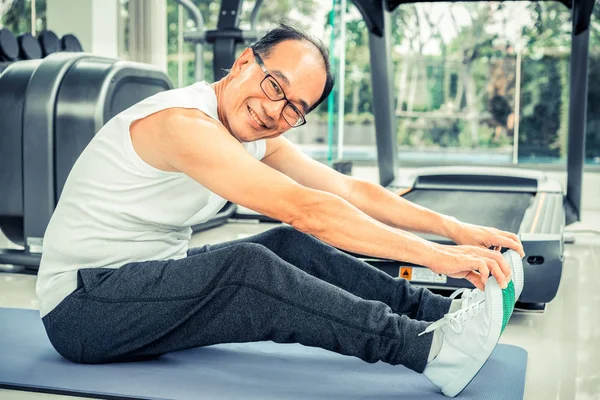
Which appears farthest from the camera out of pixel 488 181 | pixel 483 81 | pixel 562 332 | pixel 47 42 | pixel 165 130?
pixel 483 81

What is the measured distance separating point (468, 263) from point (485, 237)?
270mm

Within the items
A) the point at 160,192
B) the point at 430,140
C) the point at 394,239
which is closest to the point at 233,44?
the point at 430,140

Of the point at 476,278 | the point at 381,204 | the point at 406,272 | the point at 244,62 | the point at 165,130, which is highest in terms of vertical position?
the point at 244,62

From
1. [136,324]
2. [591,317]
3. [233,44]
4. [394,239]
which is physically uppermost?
[233,44]

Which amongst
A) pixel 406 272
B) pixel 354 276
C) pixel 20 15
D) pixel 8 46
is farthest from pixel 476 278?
pixel 20 15

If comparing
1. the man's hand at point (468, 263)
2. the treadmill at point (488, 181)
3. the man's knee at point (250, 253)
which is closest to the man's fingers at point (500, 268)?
the man's hand at point (468, 263)

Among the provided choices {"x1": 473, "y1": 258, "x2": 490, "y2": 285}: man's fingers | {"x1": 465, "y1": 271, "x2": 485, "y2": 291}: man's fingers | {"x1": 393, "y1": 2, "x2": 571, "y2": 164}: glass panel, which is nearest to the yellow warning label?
{"x1": 465, "y1": 271, "x2": 485, "y2": 291}: man's fingers

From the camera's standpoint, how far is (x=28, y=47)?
4.74 meters

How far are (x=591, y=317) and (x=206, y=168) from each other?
1680 millimetres

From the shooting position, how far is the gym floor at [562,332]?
186cm

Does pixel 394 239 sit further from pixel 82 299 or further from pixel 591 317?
pixel 591 317

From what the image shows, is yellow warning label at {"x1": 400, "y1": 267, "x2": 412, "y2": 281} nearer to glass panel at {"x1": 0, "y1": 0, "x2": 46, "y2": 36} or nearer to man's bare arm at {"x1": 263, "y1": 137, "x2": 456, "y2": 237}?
man's bare arm at {"x1": 263, "y1": 137, "x2": 456, "y2": 237}

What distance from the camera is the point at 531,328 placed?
8.00ft

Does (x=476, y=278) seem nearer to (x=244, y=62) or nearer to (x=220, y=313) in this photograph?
(x=220, y=313)
